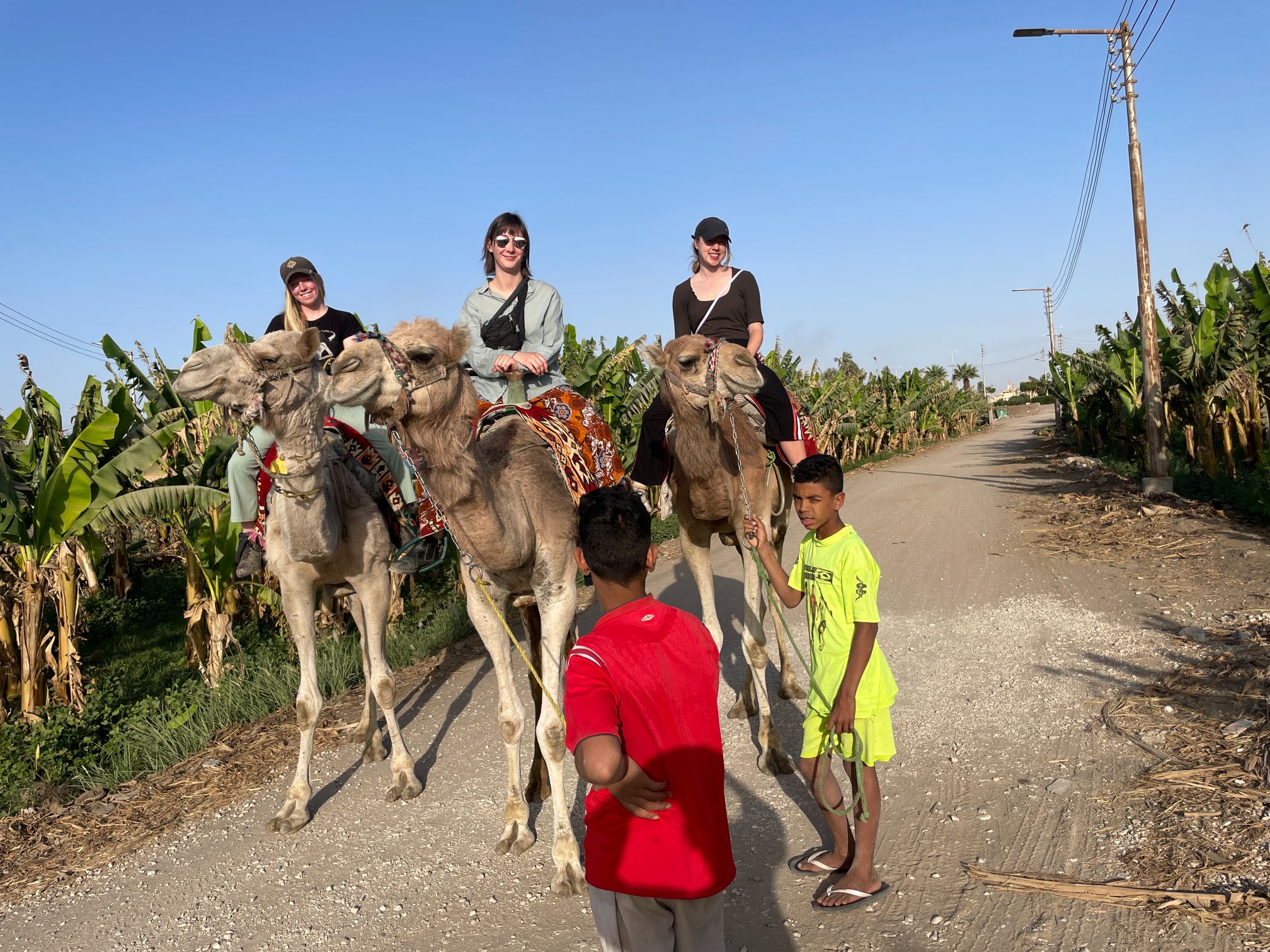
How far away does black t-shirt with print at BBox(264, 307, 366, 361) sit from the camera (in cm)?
561

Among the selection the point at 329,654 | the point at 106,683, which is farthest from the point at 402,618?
the point at 106,683

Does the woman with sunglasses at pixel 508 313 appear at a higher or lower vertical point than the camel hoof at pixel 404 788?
higher

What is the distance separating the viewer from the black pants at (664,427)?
5523 millimetres

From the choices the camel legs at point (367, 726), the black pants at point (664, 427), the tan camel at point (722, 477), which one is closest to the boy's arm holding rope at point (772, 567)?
the tan camel at point (722, 477)

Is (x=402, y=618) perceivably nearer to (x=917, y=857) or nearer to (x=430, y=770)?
(x=430, y=770)

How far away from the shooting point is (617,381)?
589 inches

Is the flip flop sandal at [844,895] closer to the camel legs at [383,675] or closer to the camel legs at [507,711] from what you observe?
the camel legs at [507,711]

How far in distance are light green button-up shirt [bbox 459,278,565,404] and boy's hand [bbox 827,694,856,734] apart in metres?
2.87

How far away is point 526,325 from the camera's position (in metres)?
5.39

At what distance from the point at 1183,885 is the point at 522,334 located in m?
4.39

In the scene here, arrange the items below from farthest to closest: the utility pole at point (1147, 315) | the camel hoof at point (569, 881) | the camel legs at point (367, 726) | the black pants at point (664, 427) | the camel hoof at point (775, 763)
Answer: the utility pole at point (1147, 315)
the camel legs at point (367, 726)
the black pants at point (664, 427)
the camel hoof at point (775, 763)
the camel hoof at point (569, 881)

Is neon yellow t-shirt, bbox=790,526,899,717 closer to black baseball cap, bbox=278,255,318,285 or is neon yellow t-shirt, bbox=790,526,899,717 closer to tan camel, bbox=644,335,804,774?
tan camel, bbox=644,335,804,774

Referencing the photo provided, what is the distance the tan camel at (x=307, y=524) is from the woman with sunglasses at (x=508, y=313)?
3.68 feet

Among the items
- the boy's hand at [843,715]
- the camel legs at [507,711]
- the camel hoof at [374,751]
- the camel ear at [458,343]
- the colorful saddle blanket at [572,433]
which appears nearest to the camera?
the boy's hand at [843,715]
